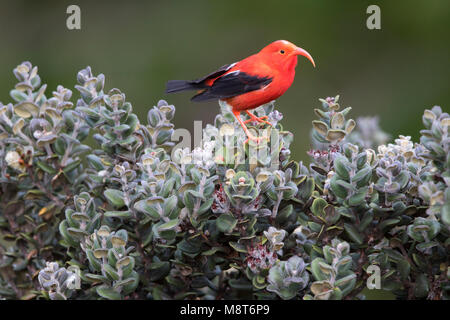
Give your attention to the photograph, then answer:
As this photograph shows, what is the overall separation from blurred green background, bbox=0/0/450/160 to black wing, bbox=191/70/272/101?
7.93 ft

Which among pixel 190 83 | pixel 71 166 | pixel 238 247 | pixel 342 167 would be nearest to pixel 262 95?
pixel 190 83

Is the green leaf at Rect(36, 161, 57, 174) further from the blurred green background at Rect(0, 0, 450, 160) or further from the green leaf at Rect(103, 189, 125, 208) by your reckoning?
the blurred green background at Rect(0, 0, 450, 160)

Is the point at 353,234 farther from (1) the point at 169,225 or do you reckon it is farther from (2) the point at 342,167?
(1) the point at 169,225

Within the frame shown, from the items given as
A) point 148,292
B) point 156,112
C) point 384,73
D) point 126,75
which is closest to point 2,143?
point 156,112

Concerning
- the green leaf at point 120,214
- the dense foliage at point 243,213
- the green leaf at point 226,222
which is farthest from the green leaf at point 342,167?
the green leaf at point 120,214

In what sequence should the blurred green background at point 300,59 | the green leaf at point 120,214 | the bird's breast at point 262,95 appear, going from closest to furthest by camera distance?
the green leaf at point 120,214 < the bird's breast at point 262,95 < the blurred green background at point 300,59

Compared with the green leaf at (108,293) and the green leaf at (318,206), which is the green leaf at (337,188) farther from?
the green leaf at (108,293)

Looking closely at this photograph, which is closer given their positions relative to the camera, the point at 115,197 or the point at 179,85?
the point at 115,197

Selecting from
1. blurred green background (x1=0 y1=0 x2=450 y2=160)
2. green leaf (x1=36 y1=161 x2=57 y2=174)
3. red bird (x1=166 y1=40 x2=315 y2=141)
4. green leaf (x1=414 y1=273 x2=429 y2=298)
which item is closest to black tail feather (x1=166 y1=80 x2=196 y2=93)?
red bird (x1=166 y1=40 x2=315 y2=141)

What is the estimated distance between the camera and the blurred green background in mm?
4551

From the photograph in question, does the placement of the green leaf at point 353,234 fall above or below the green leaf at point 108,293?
above

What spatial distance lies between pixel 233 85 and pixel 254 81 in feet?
0.26

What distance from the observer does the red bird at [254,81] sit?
5.65 ft

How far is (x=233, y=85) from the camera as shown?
5.87 ft
